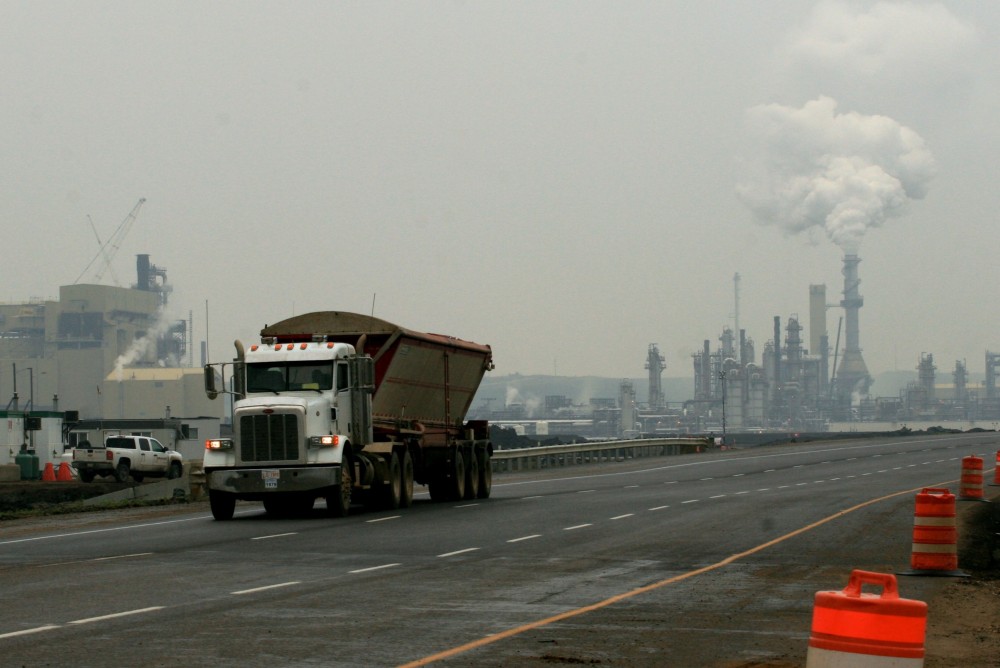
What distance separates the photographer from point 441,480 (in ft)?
115

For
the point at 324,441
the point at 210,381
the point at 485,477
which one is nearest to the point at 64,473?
the point at 485,477

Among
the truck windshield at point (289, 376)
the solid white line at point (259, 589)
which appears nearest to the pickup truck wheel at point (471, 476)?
the truck windshield at point (289, 376)

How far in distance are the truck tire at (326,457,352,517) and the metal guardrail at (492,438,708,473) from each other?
72.2ft

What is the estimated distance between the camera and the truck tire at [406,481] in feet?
104

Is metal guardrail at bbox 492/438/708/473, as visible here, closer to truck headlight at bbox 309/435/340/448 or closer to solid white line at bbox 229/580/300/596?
truck headlight at bbox 309/435/340/448

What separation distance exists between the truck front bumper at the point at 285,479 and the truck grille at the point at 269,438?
0.87 feet

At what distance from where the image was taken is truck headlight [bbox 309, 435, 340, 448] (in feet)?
92.5

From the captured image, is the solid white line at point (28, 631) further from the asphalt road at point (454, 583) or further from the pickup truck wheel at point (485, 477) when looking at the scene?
the pickup truck wheel at point (485, 477)

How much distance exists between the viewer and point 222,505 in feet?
95.7

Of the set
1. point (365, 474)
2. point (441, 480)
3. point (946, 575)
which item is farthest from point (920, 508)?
point (441, 480)

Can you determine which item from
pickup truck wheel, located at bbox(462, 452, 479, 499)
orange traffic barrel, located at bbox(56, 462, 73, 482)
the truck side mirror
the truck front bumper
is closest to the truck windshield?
the truck side mirror

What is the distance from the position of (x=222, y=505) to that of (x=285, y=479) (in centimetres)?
176

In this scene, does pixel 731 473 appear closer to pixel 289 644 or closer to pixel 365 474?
pixel 365 474

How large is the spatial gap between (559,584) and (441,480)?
1895 centimetres
